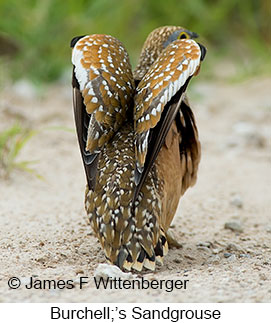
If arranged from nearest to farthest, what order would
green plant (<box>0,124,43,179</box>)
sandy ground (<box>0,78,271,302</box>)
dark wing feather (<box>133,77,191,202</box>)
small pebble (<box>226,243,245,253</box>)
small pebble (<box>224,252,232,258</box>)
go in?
sandy ground (<box>0,78,271,302</box>), dark wing feather (<box>133,77,191,202</box>), small pebble (<box>224,252,232,258</box>), small pebble (<box>226,243,245,253</box>), green plant (<box>0,124,43,179</box>)

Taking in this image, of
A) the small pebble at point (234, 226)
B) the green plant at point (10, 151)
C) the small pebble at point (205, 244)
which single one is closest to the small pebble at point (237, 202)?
the small pebble at point (234, 226)

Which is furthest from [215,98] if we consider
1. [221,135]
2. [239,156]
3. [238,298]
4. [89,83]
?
[238,298]

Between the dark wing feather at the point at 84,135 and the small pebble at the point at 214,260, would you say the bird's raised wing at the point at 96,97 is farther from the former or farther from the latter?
the small pebble at the point at 214,260

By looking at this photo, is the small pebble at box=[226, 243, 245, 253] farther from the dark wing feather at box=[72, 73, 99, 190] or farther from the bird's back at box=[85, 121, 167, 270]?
the dark wing feather at box=[72, 73, 99, 190]

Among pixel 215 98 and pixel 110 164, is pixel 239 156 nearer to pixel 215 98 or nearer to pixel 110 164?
pixel 215 98

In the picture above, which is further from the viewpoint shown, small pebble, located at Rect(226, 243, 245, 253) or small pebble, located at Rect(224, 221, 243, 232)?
small pebble, located at Rect(224, 221, 243, 232)

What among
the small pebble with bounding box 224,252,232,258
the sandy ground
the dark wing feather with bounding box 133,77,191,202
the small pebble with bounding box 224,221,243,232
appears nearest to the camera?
the sandy ground

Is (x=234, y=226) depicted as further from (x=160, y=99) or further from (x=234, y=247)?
(x=160, y=99)

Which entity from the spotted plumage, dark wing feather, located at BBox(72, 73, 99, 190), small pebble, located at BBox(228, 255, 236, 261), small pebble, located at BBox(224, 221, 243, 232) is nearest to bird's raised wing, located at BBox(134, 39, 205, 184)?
the spotted plumage

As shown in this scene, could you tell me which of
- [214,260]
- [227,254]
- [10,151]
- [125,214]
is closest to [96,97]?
[125,214]
